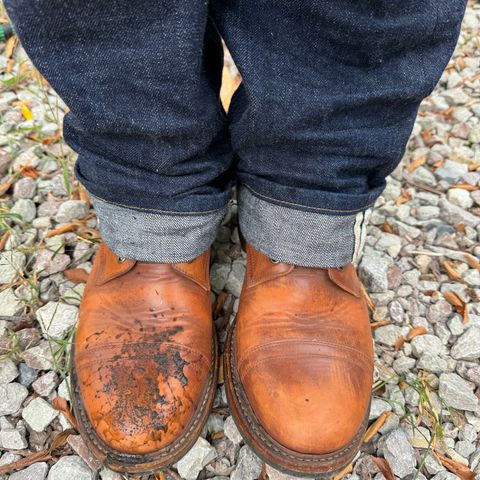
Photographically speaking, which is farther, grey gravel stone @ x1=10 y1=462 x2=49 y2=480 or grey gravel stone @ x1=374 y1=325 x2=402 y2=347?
grey gravel stone @ x1=374 y1=325 x2=402 y2=347

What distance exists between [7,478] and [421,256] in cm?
99

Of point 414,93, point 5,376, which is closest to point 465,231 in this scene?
point 414,93

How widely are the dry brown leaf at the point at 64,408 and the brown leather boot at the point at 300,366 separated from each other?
0.29m

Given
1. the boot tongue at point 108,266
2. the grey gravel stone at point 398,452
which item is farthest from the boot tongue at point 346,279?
the boot tongue at point 108,266

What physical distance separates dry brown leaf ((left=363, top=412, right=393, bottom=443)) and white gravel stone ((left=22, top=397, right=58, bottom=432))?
0.57 meters

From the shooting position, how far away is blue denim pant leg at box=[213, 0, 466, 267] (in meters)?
0.68

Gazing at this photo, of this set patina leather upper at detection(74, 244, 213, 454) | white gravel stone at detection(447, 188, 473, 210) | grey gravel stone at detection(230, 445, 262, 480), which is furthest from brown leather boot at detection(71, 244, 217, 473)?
white gravel stone at detection(447, 188, 473, 210)

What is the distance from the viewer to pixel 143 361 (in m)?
0.84

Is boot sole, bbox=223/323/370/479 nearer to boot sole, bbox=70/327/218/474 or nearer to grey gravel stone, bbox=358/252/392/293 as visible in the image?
boot sole, bbox=70/327/218/474

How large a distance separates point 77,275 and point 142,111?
20.6 inches

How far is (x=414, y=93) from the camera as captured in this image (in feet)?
2.46

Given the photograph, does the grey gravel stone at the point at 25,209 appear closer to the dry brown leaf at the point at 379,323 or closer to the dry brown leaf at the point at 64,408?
the dry brown leaf at the point at 64,408

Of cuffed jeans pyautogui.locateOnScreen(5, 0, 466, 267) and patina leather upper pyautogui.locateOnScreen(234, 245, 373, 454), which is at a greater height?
cuffed jeans pyautogui.locateOnScreen(5, 0, 466, 267)

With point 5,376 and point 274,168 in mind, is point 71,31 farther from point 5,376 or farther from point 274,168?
point 5,376
